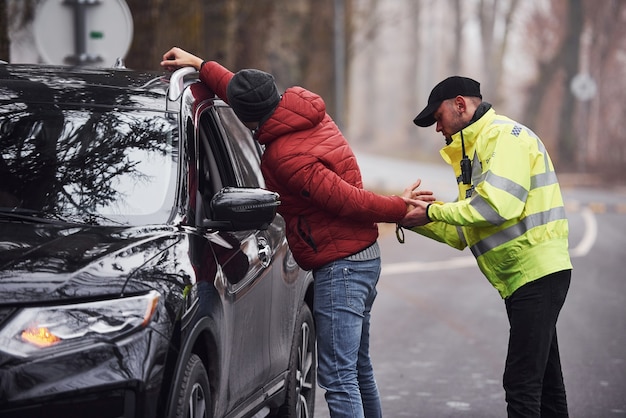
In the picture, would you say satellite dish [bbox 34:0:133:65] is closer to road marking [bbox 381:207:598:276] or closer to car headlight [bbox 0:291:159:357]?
road marking [bbox 381:207:598:276]

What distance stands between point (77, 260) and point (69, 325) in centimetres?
33

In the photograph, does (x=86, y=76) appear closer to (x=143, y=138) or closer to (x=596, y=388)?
(x=143, y=138)

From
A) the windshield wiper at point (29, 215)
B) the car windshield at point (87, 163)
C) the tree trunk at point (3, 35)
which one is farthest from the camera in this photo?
the tree trunk at point (3, 35)

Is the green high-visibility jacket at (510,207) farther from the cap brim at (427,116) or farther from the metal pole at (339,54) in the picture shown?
the metal pole at (339,54)

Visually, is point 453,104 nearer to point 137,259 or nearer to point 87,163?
point 87,163

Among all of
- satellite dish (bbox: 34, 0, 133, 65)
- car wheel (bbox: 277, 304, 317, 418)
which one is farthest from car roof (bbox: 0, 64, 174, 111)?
satellite dish (bbox: 34, 0, 133, 65)

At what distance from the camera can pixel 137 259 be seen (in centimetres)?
472

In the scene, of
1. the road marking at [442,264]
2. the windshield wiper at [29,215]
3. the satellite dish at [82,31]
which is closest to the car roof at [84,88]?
the windshield wiper at [29,215]

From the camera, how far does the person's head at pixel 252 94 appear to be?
5.60m

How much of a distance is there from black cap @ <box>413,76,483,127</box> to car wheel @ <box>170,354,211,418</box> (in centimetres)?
170

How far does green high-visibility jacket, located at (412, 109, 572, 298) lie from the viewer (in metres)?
5.79

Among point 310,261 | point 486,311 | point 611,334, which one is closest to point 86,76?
point 310,261

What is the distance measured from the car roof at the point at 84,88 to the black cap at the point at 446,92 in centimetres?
119

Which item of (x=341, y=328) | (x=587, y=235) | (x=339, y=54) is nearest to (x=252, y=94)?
(x=341, y=328)
